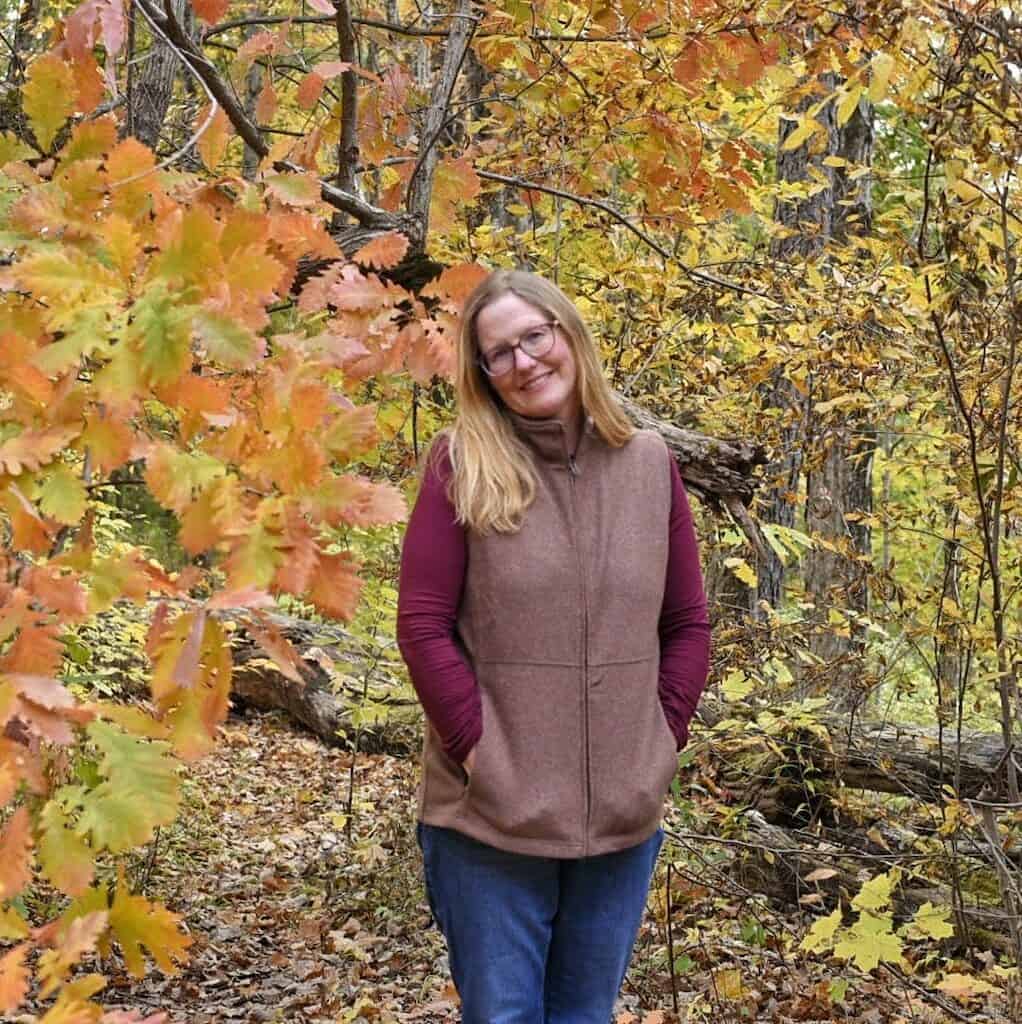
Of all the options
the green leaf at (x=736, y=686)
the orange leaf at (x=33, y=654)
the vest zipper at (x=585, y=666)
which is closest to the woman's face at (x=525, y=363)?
the vest zipper at (x=585, y=666)

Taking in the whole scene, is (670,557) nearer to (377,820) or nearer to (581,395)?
(581,395)

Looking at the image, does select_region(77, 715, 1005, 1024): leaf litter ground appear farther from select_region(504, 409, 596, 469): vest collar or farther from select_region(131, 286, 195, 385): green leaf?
select_region(131, 286, 195, 385): green leaf

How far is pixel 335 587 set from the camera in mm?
1731

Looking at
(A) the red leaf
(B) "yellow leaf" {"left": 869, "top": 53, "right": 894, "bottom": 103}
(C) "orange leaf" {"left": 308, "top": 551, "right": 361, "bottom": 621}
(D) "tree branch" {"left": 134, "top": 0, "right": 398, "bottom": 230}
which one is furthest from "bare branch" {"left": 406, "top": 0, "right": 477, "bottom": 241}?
(C) "orange leaf" {"left": 308, "top": 551, "right": 361, "bottom": 621}

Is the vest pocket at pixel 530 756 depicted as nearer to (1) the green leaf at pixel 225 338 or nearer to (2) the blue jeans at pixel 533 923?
(2) the blue jeans at pixel 533 923

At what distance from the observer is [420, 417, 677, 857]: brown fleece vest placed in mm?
2375

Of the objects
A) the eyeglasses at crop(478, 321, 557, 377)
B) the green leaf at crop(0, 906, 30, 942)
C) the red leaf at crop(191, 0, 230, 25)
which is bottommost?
the green leaf at crop(0, 906, 30, 942)

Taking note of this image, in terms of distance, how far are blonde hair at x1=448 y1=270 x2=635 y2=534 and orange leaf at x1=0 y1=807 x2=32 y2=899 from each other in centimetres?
106

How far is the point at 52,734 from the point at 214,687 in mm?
305

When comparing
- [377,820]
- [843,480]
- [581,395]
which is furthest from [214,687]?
[843,480]

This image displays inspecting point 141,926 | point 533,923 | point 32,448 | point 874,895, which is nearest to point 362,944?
point 874,895

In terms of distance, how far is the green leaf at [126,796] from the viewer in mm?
1551

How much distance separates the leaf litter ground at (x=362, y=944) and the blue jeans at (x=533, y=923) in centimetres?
161

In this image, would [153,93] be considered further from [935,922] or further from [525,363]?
[935,922]
